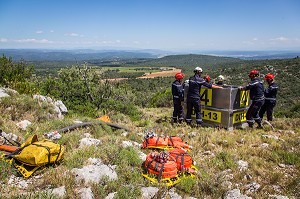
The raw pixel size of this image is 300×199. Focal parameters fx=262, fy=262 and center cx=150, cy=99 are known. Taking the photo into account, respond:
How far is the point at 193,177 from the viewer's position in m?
4.87

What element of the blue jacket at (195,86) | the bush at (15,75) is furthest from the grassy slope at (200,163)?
the bush at (15,75)

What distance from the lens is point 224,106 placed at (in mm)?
9164

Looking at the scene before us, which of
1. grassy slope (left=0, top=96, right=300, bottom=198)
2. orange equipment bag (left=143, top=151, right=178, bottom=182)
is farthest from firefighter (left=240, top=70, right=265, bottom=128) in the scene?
orange equipment bag (left=143, top=151, right=178, bottom=182)

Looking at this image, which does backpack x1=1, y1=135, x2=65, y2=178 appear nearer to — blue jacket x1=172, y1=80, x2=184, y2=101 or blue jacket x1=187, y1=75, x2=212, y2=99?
blue jacket x1=187, y1=75, x2=212, y2=99

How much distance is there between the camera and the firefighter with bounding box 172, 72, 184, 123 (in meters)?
10.1

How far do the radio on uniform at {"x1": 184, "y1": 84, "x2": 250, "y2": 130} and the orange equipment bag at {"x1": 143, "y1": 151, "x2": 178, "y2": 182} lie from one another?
4.68 meters

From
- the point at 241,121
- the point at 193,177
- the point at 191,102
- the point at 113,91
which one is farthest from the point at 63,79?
the point at 193,177

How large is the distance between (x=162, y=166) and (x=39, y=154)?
85.5 inches

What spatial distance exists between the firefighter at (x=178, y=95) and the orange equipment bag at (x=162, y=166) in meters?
5.34

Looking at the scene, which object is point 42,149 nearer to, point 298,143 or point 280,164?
point 280,164

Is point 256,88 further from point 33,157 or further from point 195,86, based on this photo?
point 33,157

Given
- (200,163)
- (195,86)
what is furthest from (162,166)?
(195,86)

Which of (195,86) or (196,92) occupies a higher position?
(195,86)

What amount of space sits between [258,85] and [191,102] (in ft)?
7.80
